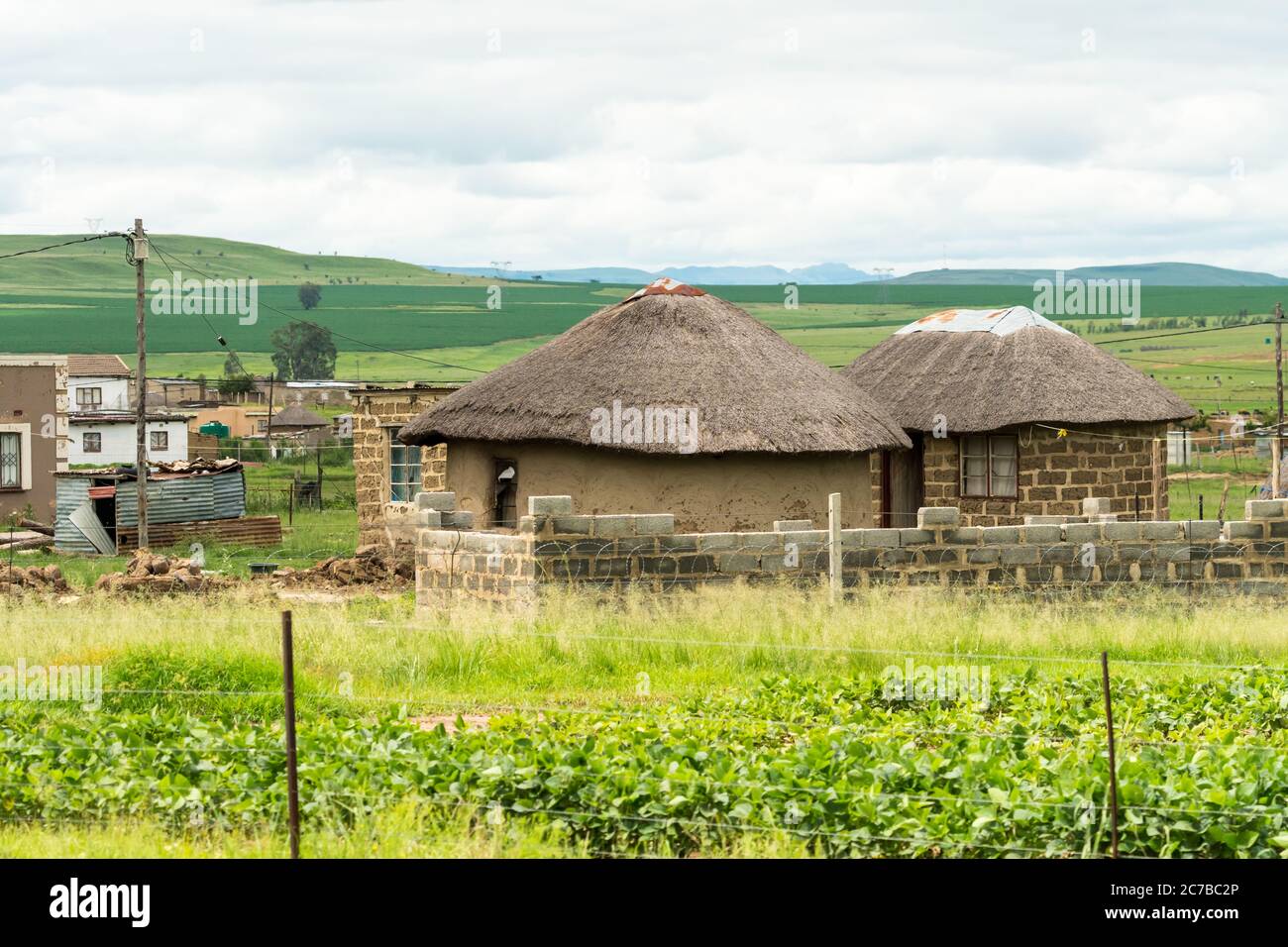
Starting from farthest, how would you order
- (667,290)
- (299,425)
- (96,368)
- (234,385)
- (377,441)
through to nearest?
(234,385), (96,368), (299,425), (377,441), (667,290)

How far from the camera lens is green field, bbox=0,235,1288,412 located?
356 ft

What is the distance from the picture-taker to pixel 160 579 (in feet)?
69.2

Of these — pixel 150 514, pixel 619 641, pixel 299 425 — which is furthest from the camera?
pixel 299 425

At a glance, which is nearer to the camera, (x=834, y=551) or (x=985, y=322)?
(x=834, y=551)

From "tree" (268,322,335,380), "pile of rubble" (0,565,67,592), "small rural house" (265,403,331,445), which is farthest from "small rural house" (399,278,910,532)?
"tree" (268,322,335,380)

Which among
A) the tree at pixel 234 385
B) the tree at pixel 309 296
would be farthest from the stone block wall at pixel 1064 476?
the tree at pixel 309 296

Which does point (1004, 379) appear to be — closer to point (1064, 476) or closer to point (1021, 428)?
point (1021, 428)

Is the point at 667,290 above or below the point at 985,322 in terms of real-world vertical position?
above

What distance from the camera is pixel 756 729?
989cm

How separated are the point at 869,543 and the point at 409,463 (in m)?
14.1

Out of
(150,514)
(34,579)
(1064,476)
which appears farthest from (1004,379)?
(150,514)

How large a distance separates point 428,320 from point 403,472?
122m
